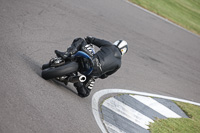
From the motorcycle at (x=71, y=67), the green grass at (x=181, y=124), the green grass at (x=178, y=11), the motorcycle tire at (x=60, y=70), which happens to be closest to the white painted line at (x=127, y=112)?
the green grass at (x=181, y=124)

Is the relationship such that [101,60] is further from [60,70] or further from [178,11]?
[178,11]

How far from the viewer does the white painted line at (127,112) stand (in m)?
7.10

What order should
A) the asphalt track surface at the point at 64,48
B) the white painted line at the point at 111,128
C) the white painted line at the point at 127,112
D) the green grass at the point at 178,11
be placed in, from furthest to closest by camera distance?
the green grass at the point at 178,11 < the white painted line at the point at 127,112 < the white painted line at the point at 111,128 < the asphalt track surface at the point at 64,48

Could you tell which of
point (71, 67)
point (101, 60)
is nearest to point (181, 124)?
point (101, 60)

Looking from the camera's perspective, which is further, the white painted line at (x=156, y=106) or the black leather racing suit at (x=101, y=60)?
the white painted line at (x=156, y=106)

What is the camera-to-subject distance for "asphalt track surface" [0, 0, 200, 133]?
5.30 metres

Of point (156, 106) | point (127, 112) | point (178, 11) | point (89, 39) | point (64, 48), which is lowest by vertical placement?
point (156, 106)

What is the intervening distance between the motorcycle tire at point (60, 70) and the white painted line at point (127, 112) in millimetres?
1342

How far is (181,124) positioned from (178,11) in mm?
14975

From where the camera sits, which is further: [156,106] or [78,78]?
[156,106]

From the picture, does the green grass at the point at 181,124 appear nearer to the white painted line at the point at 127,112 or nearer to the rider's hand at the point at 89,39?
the white painted line at the point at 127,112

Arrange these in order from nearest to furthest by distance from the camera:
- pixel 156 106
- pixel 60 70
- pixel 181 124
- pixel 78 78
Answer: pixel 60 70
pixel 78 78
pixel 181 124
pixel 156 106

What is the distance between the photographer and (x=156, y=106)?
8492 mm

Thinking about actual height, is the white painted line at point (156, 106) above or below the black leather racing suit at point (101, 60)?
below
